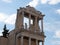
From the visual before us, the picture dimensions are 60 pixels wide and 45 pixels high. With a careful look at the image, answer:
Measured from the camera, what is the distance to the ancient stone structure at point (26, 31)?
35.7 meters

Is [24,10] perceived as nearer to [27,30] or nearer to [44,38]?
[27,30]

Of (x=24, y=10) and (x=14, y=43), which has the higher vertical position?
(x=24, y=10)

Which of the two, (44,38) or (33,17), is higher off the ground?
(33,17)

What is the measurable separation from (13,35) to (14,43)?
1858 mm

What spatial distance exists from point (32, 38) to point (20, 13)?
5.74m

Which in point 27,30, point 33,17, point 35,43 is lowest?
point 35,43

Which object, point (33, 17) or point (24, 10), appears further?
point (33, 17)

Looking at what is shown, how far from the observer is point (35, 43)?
3769cm

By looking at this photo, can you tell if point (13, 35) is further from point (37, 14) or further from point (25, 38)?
point (37, 14)

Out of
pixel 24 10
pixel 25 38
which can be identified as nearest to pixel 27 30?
pixel 25 38

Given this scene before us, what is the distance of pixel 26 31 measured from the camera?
35438 millimetres

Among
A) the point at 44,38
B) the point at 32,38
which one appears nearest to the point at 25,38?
the point at 32,38

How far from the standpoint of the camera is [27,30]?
35719 millimetres

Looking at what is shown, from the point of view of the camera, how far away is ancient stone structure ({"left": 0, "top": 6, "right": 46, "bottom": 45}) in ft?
117
